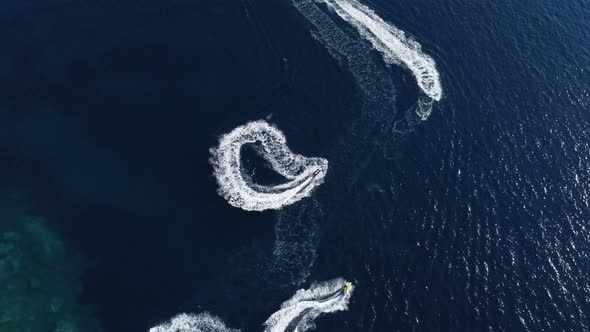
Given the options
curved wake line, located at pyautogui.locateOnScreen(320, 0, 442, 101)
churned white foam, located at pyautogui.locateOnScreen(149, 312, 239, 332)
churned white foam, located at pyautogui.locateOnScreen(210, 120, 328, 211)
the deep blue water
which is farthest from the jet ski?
curved wake line, located at pyautogui.locateOnScreen(320, 0, 442, 101)

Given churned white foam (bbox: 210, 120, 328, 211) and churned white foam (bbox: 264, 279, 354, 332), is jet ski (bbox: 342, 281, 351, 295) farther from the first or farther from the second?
churned white foam (bbox: 210, 120, 328, 211)

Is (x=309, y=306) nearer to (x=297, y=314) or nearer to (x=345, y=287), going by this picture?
(x=297, y=314)

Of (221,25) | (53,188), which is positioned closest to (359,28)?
(221,25)

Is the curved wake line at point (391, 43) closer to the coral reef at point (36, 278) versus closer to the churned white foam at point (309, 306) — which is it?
the churned white foam at point (309, 306)

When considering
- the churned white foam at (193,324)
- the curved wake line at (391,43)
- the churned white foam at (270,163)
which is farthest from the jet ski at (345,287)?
the curved wake line at (391,43)

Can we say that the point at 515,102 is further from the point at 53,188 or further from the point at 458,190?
the point at 53,188
